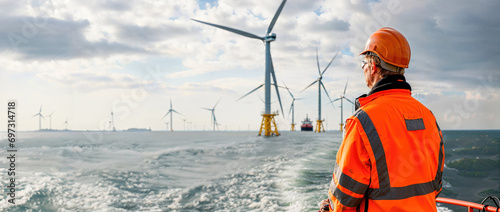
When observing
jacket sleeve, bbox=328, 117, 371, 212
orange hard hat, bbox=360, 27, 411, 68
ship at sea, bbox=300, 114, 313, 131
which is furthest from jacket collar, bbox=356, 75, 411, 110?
ship at sea, bbox=300, 114, 313, 131

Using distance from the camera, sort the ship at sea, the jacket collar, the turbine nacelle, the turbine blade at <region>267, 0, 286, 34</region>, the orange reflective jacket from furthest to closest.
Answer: the ship at sea → the turbine nacelle → the turbine blade at <region>267, 0, 286, 34</region> → the jacket collar → the orange reflective jacket

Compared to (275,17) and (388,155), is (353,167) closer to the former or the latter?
(388,155)

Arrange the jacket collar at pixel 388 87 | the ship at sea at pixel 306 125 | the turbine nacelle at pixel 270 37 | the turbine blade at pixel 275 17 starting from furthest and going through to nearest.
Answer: the ship at sea at pixel 306 125 < the turbine nacelle at pixel 270 37 < the turbine blade at pixel 275 17 < the jacket collar at pixel 388 87

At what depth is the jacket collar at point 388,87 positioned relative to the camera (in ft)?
7.02

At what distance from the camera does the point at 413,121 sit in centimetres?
205

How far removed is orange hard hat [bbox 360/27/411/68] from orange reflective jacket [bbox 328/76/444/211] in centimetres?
24

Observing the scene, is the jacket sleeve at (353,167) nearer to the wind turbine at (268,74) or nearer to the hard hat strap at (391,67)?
the hard hat strap at (391,67)

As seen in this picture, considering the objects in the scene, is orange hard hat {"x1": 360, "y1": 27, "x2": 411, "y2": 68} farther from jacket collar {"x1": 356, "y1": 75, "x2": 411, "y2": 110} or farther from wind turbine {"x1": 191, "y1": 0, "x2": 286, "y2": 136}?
wind turbine {"x1": 191, "y1": 0, "x2": 286, "y2": 136}

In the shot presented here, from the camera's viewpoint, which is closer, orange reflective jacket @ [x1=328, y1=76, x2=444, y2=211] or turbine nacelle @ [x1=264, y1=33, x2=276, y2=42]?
orange reflective jacket @ [x1=328, y1=76, x2=444, y2=211]

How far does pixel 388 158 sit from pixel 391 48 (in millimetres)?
805

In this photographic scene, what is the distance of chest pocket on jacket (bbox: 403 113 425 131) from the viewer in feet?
6.62

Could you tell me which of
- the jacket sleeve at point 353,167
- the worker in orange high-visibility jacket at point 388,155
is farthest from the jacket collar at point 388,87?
the jacket sleeve at point 353,167

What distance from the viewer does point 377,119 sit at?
1978 mm

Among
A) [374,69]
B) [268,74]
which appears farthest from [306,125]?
[374,69]
